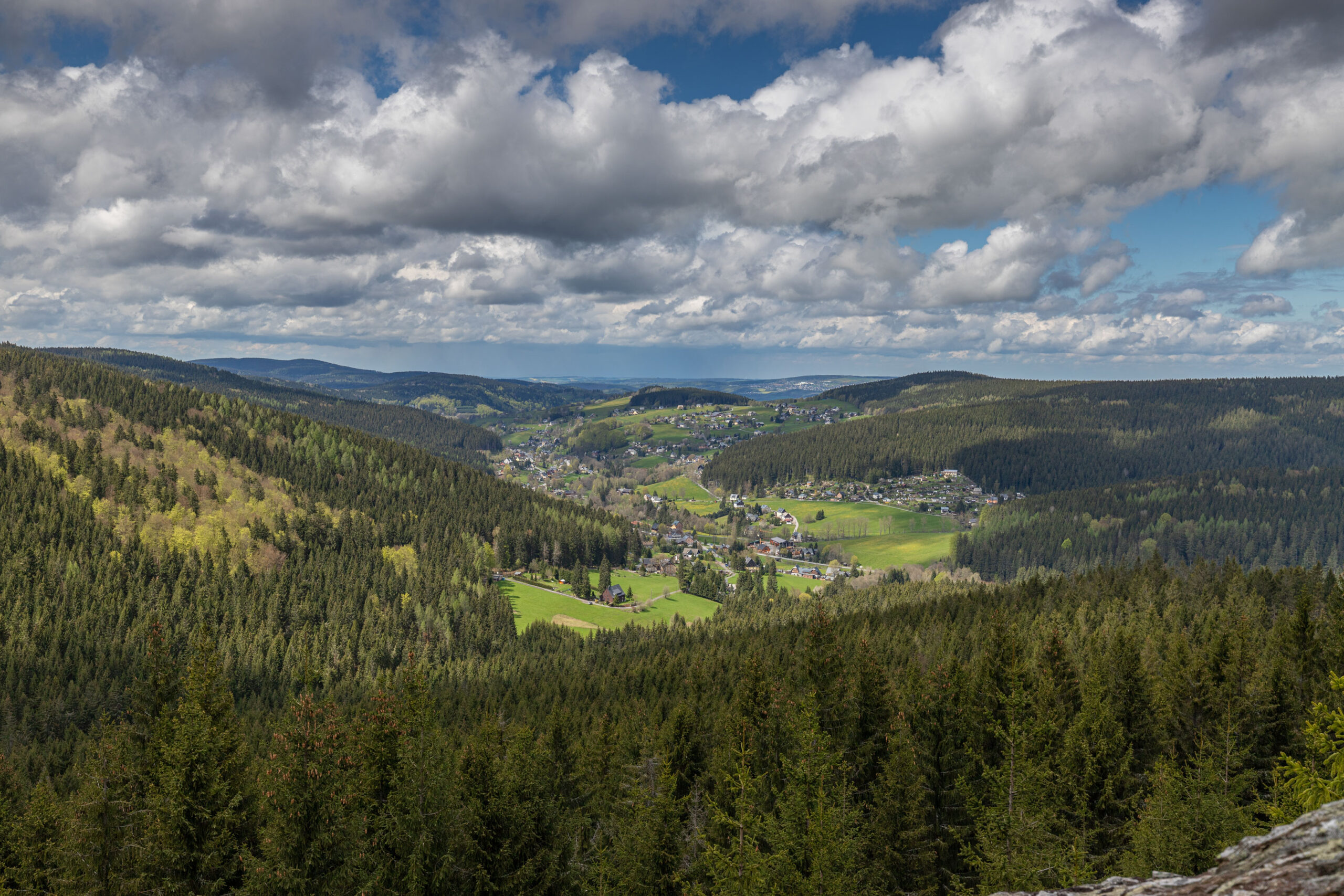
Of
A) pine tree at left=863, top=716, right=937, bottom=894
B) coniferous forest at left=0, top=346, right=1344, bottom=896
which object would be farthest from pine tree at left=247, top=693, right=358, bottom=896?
pine tree at left=863, top=716, right=937, bottom=894

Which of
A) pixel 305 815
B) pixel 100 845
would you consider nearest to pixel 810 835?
pixel 305 815

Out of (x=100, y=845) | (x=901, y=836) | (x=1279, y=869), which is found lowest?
(x=901, y=836)

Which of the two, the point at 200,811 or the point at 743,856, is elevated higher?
the point at 743,856

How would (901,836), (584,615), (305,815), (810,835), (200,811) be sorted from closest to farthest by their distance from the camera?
1. (810,835)
2. (305,815)
3. (200,811)
4. (901,836)
5. (584,615)

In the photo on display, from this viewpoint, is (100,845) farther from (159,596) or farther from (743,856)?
(159,596)

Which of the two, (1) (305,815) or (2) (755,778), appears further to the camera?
(2) (755,778)

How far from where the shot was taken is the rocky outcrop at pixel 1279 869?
9.37 m

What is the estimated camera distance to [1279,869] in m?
10.0

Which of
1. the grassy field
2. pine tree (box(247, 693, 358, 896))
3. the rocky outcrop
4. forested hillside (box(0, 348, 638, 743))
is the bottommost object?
the grassy field

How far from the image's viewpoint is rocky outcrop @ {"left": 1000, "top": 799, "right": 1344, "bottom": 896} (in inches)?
369

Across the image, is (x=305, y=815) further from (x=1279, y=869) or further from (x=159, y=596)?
(x=159, y=596)

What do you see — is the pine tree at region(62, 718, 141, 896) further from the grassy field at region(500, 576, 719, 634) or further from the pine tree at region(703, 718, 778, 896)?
the grassy field at region(500, 576, 719, 634)

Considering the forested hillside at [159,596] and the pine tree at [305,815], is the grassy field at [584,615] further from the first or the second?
the pine tree at [305,815]

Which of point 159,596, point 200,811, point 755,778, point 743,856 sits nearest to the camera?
point 743,856
